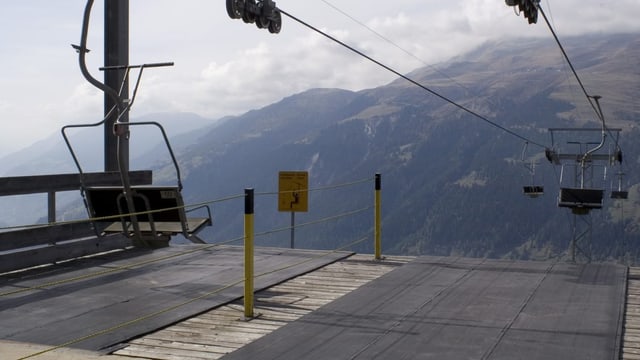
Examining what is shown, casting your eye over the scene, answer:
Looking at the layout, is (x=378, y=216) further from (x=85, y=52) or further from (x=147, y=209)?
(x=85, y=52)

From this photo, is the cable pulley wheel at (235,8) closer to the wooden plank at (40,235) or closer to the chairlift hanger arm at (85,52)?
the chairlift hanger arm at (85,52)

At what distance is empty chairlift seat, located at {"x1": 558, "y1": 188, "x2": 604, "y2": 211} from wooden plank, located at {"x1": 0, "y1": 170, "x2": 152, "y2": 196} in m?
11.6

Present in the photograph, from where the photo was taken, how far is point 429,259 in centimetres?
1118

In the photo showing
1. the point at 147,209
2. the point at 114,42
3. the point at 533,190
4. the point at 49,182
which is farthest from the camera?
the point at 533,190

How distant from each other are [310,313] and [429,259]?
13.2ft

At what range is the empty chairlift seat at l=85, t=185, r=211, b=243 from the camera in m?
9.47

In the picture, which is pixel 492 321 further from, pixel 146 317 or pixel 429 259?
pixel 429 259

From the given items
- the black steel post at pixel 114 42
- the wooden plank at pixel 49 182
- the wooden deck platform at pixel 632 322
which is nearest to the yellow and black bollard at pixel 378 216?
the wooden deck platform at pixel 632 322

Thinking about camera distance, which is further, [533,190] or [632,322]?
[533,190]

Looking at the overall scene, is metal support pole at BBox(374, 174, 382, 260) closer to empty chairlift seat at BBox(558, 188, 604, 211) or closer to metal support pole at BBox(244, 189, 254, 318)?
metal support pole at BBox(244, 189, 254, 318)

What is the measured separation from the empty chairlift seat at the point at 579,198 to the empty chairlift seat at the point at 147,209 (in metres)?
12.0

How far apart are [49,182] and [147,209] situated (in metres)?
1.86

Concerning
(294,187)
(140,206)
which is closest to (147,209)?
(140,206)

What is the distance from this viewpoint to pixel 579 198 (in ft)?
64.8
